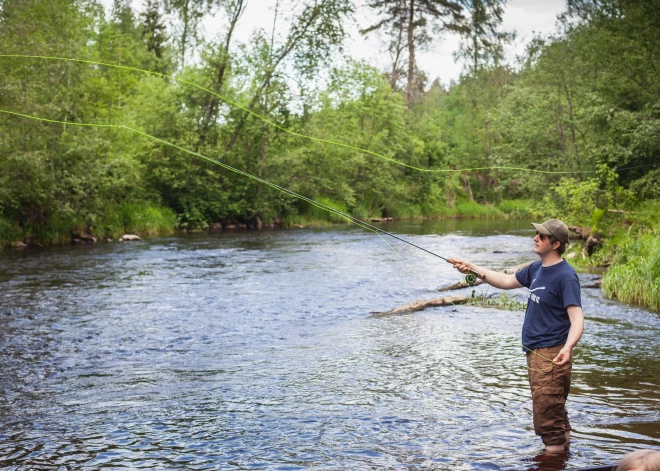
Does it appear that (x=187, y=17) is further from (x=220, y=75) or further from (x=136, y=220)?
(x=136, y=220)

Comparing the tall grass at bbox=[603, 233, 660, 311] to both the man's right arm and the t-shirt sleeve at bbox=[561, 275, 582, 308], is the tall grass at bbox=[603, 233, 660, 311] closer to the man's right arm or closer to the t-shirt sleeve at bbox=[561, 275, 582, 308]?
the man's right arm

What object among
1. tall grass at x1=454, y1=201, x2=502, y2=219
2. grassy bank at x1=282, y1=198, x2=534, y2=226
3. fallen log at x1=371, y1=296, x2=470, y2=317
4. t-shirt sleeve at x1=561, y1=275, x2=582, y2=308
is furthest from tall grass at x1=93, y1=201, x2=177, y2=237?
tall grass at x1=454, y1=201, x2=502, y2=219

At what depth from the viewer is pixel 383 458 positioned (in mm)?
5477

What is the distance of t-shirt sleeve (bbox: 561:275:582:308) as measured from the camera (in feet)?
16.2

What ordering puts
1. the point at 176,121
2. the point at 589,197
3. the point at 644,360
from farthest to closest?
the point at 176,121 < the point at 589,197 < the point at 644,360

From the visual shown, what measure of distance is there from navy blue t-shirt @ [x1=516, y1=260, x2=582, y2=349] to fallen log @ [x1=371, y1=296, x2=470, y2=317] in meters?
7.11

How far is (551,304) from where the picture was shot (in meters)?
5.10

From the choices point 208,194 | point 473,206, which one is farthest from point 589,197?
point 473,206

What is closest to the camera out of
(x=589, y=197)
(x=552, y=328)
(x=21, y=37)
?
(x=552, y=328)

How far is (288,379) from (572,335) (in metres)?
3.80

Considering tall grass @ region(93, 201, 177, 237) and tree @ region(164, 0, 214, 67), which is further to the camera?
tree @ region(164, 0, 214, 67)

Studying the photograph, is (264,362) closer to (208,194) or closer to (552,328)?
(552,328)

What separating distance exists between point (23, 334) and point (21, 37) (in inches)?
578

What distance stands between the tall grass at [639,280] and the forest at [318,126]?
38mm
